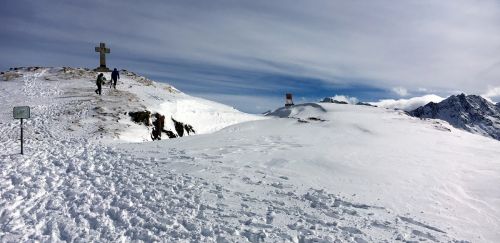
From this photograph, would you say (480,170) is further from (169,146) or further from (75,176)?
(75,176)

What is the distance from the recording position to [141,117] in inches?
1186

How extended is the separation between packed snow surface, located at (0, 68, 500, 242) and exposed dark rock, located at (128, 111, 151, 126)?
66cm

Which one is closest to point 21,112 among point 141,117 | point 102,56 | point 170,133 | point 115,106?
point 141,117

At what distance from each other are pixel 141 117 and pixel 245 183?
17.1 metres

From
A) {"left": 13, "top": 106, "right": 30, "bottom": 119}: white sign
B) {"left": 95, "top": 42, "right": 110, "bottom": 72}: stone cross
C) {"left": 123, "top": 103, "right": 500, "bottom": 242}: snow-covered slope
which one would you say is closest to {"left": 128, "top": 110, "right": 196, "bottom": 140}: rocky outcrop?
{"left": 123, "top": 103, "right": 500, "bottom": 242}: snow-covered slope

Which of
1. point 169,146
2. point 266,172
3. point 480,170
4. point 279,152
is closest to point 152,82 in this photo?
point 169,146

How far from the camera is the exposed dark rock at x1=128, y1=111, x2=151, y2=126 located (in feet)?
97.9

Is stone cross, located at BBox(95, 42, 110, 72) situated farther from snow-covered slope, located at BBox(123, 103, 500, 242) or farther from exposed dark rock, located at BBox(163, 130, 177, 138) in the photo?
snow-covered slope, located at BBox(123, 103, 500, 242)

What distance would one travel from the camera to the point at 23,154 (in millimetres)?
19297

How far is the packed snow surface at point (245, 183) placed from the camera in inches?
443

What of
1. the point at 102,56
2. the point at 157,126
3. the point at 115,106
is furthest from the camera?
the point at 102,56

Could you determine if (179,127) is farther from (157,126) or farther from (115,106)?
(115,106)

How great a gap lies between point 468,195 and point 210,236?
32.0ft

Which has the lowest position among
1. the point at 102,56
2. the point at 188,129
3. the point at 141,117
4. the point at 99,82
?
the point at 188,129
